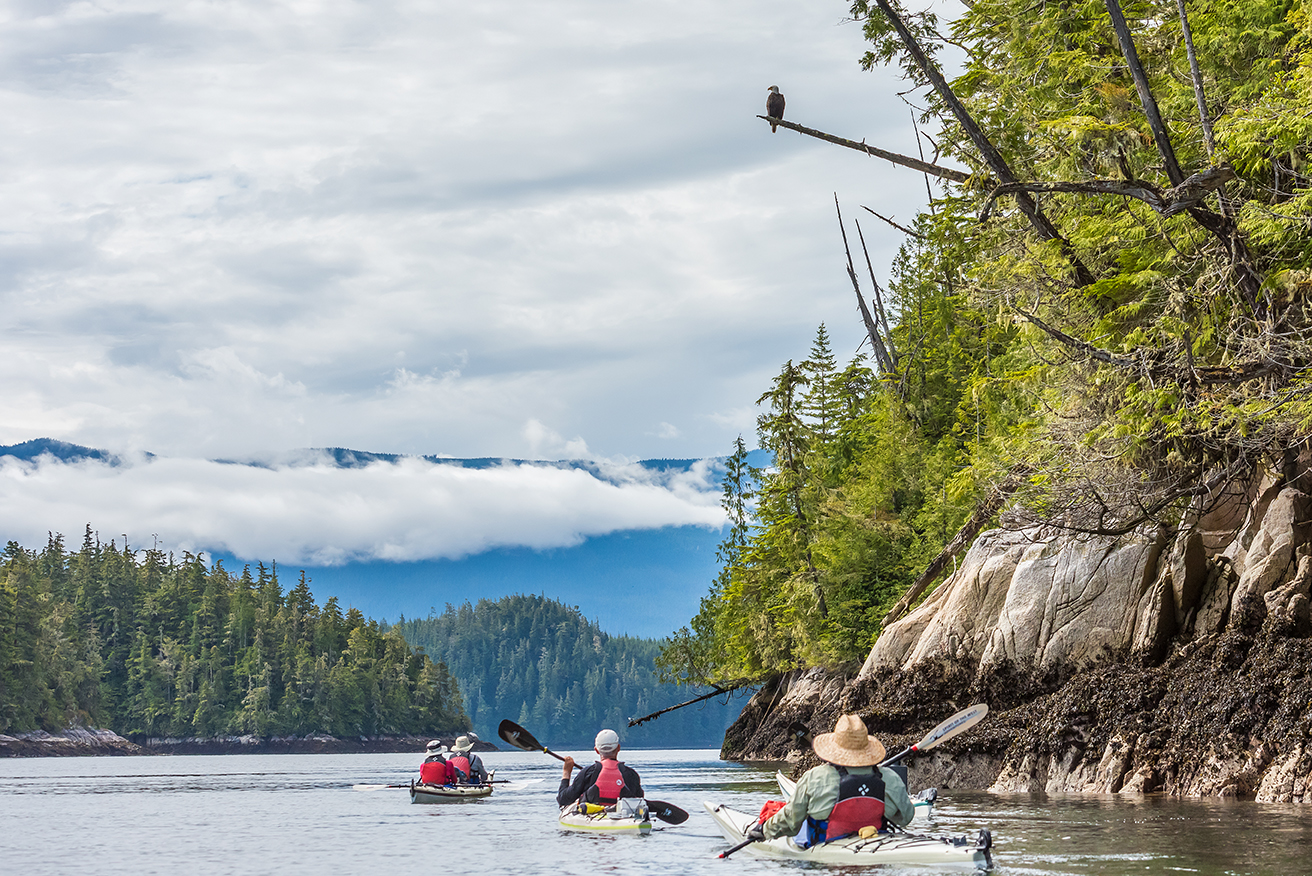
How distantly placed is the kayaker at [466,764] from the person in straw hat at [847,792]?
1519cm

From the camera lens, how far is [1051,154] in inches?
867

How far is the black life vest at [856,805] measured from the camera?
12.6 meters

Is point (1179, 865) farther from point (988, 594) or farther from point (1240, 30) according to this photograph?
point (988, 594)

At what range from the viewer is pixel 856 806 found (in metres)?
12.6

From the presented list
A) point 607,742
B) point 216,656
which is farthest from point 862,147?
point 216,656

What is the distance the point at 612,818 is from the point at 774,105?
1107 cm

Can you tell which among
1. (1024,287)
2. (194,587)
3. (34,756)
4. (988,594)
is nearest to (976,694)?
(988,594)

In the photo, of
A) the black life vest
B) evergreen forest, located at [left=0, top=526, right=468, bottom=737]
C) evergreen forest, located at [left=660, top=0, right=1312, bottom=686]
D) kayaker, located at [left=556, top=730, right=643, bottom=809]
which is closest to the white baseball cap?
kayaker, located at [left=556, top=730, right=643, bottom=809]

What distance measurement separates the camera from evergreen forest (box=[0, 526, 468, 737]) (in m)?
136

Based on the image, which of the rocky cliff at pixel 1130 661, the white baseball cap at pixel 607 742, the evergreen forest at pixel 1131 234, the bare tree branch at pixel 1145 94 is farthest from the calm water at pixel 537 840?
the bare tree branch at pixel 1145 94

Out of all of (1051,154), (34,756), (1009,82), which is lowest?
(34,756)

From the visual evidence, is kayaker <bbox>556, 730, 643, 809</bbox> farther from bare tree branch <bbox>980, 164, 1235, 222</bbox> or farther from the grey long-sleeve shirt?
bare tree branch <bbox>980, 164, 1235, 222</bbox>

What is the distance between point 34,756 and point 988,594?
96.6 metres

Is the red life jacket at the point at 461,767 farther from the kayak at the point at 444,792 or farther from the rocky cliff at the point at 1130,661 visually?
the rocky cliff at the point at 1130,661
